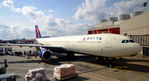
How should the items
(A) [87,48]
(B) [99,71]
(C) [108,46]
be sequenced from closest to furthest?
(B) [99,71] < (C) [108,46] < (A) [87,48]

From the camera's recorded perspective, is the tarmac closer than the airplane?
Yes

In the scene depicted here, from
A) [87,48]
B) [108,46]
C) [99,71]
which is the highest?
[108,46]

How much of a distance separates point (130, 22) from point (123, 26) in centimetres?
402

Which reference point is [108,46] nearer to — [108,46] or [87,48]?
[108,46]

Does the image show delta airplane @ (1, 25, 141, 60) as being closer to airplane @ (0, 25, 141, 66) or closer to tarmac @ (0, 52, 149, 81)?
airplane @ (0, 25, 141, 66)

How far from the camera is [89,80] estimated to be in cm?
870

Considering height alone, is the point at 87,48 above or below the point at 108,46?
below

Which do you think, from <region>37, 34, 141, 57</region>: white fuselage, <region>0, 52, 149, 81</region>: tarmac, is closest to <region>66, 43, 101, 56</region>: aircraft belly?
<region>37, 34, 141, 57</region>: white fuselage

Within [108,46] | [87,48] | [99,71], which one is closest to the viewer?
[99,71]

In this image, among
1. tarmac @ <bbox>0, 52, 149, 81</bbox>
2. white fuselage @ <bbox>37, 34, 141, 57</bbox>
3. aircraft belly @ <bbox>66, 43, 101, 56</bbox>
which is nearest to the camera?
tarmac @ <bbox>0, 52, 149, 81</bbox>

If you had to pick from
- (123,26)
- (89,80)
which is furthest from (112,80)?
(123,26)

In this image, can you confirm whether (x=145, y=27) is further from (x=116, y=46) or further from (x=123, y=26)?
(x=116, y=46)

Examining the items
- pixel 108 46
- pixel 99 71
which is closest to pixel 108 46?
pixel 108 46

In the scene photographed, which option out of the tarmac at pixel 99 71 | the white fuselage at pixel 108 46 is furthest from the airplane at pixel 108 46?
the tarmac at pixel 99 71
